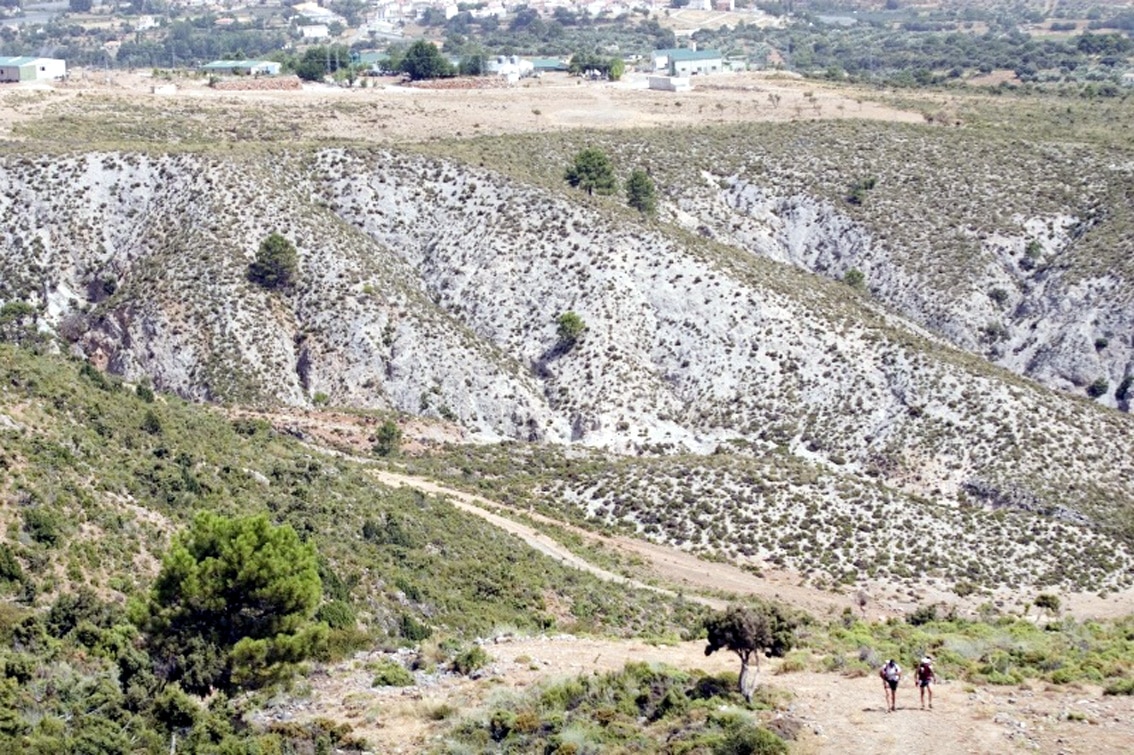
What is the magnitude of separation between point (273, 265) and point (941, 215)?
1733 inches

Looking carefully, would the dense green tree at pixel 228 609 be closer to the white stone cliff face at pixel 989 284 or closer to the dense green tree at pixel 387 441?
the dense green tree at pixel 387 441

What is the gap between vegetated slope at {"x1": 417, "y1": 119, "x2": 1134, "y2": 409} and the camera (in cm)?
9331

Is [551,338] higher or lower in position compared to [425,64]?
lower

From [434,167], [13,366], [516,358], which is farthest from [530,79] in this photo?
[13,366]

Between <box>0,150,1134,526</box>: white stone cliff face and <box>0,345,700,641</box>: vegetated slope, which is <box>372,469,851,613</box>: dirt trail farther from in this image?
<box>0,150,1134,526</box>: white stone cliff face

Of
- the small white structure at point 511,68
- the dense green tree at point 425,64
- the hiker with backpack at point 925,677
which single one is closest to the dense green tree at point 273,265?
the hiker with backpack at point 925,677

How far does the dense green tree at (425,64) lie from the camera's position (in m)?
131

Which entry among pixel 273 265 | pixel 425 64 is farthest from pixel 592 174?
pixel 425 64

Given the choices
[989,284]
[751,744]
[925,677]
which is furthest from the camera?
[989,284]

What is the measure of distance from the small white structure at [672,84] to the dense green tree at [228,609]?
322ft

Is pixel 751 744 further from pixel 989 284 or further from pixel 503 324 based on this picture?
pixel 989 284

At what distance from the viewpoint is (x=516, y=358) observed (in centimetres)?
8000

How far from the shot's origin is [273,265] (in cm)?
7831

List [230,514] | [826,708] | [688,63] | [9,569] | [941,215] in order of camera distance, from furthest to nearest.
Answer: [688,63] → [941,215] → [230,514] → [9,569] → [826,708]
